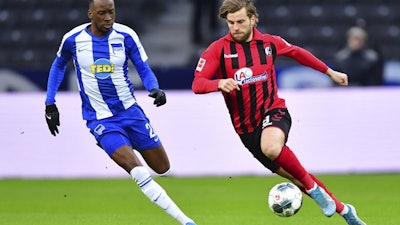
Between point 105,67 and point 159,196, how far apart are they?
130 cm

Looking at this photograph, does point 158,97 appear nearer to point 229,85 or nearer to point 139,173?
point 139,173

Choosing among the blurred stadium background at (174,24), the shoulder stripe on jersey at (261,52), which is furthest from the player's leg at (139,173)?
the blurred stadium background at (174,24)

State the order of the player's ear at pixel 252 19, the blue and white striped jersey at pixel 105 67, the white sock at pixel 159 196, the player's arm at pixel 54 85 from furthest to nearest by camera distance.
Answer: the player's arm at pixel 54 85
the blue and white striped jersey at pixel 105 67
the player's ear at pixel 252 19
the white sock at pixel 159 196

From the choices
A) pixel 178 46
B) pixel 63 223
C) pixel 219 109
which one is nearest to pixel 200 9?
pixel 178 46

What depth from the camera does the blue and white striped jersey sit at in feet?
28.8

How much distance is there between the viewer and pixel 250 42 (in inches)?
341

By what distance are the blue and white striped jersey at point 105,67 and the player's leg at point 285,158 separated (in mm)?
1105

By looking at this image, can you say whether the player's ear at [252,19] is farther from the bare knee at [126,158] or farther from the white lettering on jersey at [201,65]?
the bare knee at [126,158]

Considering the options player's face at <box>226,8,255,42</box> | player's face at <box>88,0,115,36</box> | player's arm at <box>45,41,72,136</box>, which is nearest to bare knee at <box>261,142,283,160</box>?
player's face at <box>226,8,255,42</box>

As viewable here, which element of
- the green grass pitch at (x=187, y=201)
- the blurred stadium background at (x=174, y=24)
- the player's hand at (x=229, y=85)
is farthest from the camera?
the blurred stadium background at (x=174, y=24)

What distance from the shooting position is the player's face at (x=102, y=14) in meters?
8.61

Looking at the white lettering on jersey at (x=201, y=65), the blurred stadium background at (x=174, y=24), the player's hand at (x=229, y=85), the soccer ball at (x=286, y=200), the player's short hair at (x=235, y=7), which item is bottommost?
the blurred stadium background at (x=174, y=24)

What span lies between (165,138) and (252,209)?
11.7ft

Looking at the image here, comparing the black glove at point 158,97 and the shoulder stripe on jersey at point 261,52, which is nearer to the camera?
the black glove at point 158,97
